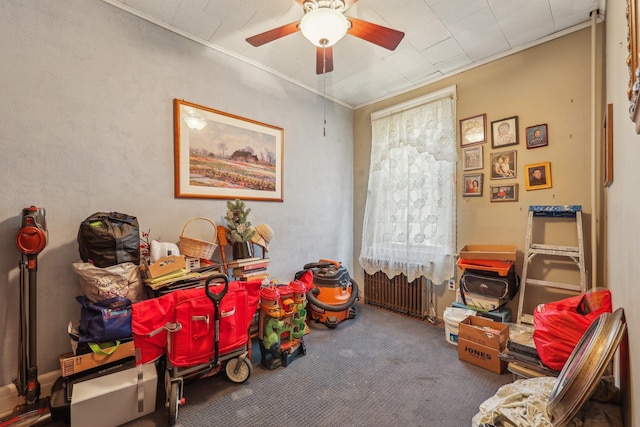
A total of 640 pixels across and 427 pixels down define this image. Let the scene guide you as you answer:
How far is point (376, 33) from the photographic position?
1.88 metres

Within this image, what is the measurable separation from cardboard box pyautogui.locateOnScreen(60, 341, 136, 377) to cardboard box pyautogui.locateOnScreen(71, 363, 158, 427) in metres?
0.10

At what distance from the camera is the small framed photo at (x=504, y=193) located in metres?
2.71

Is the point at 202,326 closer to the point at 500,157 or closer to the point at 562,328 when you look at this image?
the point at 562,328

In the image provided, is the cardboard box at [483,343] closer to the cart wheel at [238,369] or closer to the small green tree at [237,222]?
the cart wheel at [238,369]

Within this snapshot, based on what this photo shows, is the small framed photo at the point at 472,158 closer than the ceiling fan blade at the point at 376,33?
No

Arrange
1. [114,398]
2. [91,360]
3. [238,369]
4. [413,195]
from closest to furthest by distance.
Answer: [114,398] → [91,360] → [238,369] → [413,195]

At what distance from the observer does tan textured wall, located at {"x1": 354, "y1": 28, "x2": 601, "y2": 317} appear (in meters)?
2.36

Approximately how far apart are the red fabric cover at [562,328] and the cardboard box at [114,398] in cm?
248

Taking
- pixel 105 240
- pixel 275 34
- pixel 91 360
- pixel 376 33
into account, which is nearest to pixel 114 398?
pixel 91 360

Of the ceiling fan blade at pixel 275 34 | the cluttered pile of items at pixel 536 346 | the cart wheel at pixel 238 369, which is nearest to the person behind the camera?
the cluttered pile of items at pixel 536 346

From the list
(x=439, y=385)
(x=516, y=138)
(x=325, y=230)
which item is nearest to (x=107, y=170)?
(x=325, y=230)

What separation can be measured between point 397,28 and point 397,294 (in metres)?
2.92

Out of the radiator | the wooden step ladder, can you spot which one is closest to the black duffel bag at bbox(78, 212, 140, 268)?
the radiator

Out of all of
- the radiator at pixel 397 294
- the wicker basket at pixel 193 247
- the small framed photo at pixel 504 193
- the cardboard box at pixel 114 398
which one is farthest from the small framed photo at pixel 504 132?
the cardboard box at pixel 114 398
